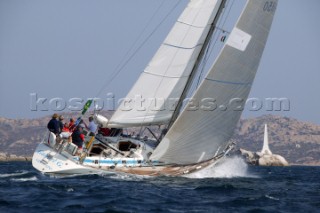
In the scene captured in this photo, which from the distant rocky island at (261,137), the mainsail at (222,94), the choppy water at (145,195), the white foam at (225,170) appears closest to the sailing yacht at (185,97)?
the mainsail at (222,94)

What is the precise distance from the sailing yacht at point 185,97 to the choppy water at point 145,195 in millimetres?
903

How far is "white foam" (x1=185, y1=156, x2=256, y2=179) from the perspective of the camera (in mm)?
26391

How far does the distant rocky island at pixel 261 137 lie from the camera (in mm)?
160000

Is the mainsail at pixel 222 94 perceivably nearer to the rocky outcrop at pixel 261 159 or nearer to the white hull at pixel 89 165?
the white hull at pixel 89 165

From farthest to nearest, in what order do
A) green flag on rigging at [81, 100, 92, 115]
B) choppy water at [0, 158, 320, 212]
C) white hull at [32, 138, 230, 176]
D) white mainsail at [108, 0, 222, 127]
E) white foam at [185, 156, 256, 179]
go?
white foam at [185, 156, 256, 179] < white mainsail at [108, 0, 222, 127] < green flag on rigging at [81, 100, 92, 115] < white hull at [32, 138, 230, 176] < choppy water at [0, 158, 320, 212]

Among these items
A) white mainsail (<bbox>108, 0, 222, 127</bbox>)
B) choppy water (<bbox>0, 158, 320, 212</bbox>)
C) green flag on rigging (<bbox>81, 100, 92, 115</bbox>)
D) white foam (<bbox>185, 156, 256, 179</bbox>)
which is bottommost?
choppy water (<bbox>0, 158, 320, 212</bbox>)

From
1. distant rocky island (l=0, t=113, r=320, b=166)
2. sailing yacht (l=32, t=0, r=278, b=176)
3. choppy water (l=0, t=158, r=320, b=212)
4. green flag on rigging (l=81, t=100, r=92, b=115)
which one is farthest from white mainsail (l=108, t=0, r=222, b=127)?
distant rocky island (l=0, t=113, r=320, b=166)

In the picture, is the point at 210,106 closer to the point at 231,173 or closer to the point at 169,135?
the point at 169,135

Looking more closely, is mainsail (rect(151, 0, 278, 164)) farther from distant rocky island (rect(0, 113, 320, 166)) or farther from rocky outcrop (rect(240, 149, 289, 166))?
distant rocky island (rect(0, 113, 320, 166))

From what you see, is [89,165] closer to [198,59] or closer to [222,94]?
[222,94]

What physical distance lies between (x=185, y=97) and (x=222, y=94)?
1730 mm

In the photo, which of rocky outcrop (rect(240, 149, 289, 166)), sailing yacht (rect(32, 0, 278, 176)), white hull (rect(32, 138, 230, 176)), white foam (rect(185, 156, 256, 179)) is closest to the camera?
white hull (rect(32, 138, 230, 176))

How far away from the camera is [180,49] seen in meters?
25.4

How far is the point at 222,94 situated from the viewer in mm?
24656
